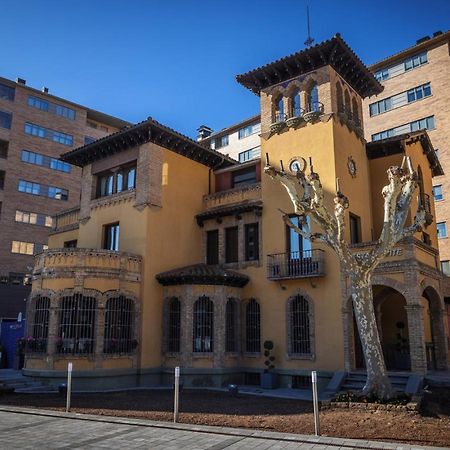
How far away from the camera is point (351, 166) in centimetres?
2175

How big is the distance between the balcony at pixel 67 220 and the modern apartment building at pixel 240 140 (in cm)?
2223

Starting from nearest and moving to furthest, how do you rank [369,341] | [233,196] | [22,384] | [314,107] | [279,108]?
[369,341], [22,384], [314,107], [279,108], [233,196]

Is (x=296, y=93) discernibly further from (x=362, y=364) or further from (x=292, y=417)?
(x=292, y=417)

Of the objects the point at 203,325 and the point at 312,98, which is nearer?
the point at 203,325

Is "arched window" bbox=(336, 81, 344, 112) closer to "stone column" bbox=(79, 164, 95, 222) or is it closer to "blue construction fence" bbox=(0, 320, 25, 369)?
"stone column" bbox=(79, 164, 95, 222)

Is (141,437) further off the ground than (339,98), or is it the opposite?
(339,98)

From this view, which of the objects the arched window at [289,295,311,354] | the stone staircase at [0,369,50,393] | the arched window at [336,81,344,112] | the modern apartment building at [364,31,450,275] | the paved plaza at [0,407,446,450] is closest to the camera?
the paved plaza at [0,407,446,450]

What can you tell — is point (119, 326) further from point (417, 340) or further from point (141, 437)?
point (417, 340)

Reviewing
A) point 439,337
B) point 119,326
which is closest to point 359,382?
point 439,337

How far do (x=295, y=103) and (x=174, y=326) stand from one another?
40.2 ft

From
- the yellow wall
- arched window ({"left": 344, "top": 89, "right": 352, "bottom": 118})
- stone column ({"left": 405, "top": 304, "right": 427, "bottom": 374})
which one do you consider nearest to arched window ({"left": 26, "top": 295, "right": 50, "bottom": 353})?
the yellow wall

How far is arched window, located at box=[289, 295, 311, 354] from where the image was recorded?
19.8 m

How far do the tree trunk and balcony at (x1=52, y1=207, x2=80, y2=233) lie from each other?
1795cm

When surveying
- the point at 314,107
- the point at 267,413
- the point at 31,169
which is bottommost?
the point at 267,413
